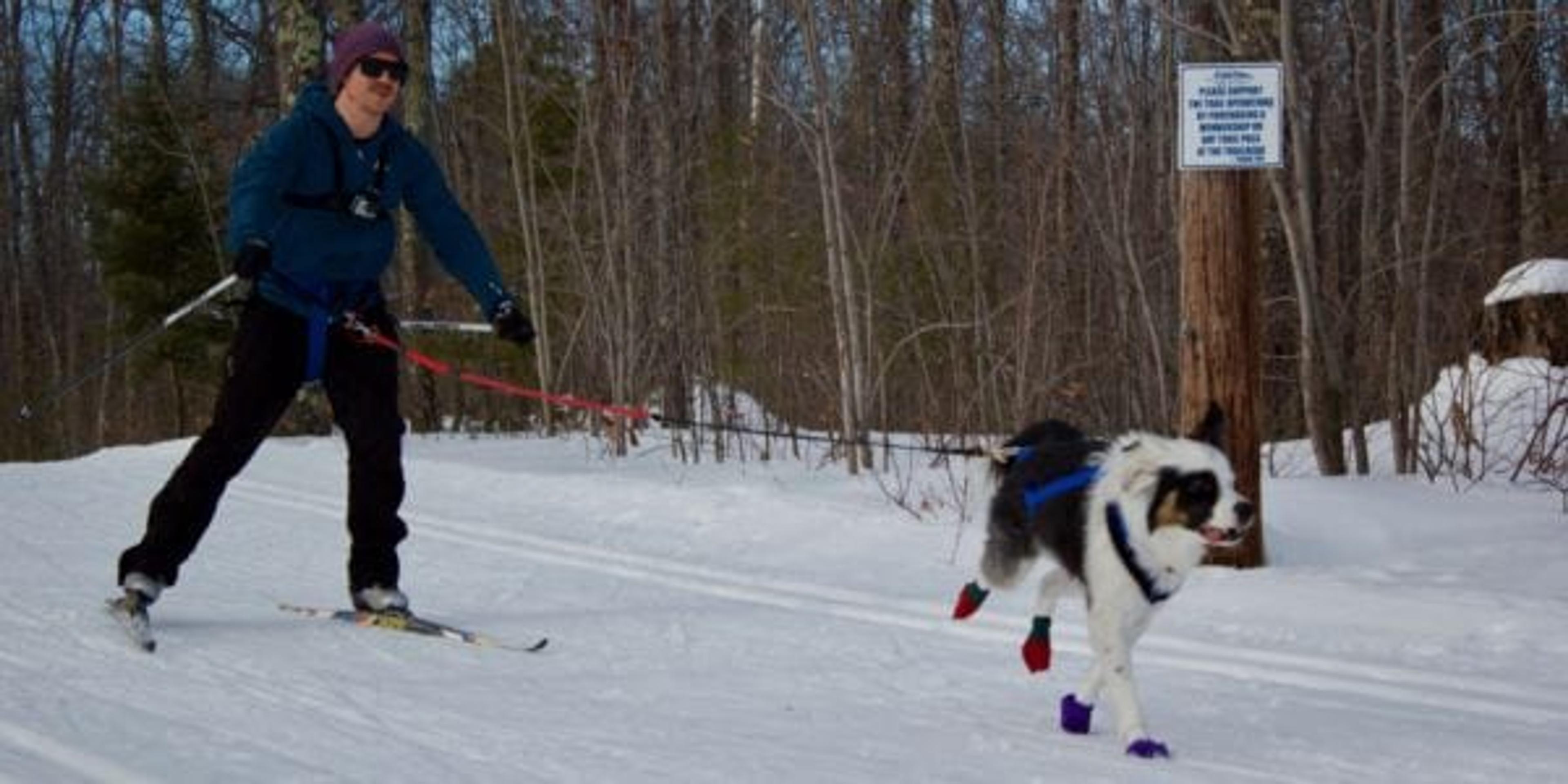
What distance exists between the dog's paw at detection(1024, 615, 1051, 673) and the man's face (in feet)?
9.57

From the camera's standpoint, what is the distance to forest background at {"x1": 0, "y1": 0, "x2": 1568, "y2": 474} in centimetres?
891

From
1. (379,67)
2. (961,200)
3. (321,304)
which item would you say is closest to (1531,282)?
(961,200)

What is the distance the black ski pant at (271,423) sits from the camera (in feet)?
16.6

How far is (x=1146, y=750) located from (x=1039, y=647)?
435 millimetres

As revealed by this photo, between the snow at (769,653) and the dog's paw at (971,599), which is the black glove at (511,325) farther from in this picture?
the dog's paw at (971,599)

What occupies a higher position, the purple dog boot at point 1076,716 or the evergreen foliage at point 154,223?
the evergreen foliage at point 154,223

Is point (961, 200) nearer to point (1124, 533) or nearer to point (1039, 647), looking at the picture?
point (1039, 647)

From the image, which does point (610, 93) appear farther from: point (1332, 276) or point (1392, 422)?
point (1392, 422)

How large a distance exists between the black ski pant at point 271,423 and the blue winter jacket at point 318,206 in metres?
0.11

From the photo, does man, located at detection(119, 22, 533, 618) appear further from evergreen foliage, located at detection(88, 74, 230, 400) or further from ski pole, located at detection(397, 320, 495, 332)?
evergreen foliage, located at detection(88, 74, 230, 400)

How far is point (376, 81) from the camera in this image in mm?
5047

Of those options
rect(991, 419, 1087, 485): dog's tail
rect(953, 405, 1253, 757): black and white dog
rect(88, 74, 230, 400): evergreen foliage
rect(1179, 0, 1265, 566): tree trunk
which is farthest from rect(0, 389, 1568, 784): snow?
rect(88, 74, 230, 400): evergreen foliage

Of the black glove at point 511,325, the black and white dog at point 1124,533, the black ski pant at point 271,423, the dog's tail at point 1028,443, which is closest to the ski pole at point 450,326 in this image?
the black glove at point 511,325

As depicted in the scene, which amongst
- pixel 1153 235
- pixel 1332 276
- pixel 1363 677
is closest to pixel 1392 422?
pixel 1332 276
